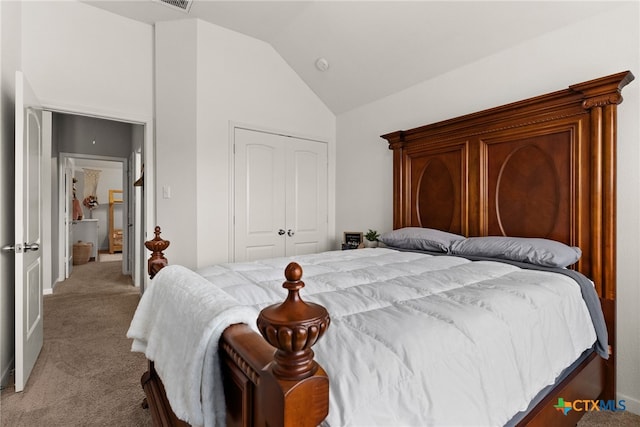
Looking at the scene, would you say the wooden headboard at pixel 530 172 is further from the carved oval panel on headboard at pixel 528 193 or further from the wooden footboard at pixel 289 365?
the wooden footboard at pixel 289 365

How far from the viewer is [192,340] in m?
0.98

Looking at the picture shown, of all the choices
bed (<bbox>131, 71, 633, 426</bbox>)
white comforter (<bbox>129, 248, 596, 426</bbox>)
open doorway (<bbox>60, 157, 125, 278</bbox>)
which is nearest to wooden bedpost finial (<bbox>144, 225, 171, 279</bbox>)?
bed (<bbox>131, 71, 633, 426</bbox>)

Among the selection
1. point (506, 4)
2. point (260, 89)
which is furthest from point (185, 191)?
point (506, 4)

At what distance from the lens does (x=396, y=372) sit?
0.81 metres

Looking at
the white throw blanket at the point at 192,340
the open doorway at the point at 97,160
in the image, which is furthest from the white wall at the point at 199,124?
the white throw blanket at the point at 192,340

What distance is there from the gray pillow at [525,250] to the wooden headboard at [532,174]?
0.25 metres

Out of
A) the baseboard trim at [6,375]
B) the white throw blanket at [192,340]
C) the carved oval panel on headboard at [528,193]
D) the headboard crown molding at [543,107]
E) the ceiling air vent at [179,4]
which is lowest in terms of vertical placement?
the baseboard trim at [6,375]

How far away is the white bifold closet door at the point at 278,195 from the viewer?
3561mm

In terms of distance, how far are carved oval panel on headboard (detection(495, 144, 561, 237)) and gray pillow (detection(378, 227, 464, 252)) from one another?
1.27ft

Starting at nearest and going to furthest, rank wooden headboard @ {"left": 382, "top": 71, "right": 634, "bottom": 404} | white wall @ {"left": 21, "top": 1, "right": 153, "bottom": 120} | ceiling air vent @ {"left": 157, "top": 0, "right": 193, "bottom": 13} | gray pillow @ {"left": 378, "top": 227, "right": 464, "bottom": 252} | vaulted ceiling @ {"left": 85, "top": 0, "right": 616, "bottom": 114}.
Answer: wooden headboard @ {"left": 382, "top": 71, "right": 634, "bottom": 404} → vaulted ceiling @ {"left": 85, "top": 0, "right": 616, "bottom": 114} → gray pillow @ {"left": 378, "top": 227, "right": 464, "bottom": 252} → white wall @ {"left": 21, "top": 1, "right": 153, "bottom": 120} → ceiling air vent @ {"left": 157, "top": 0, "right": 193, "bottom": 13}

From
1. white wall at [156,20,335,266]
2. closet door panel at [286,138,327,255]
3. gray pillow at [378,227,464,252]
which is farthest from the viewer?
closet door panel at [286,138,327,255]

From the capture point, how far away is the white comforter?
0.79 meters

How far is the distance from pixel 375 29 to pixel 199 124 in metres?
1.91

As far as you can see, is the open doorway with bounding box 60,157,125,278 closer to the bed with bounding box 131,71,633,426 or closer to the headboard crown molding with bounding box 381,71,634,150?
the bed with bounding box 131,71,633,426
